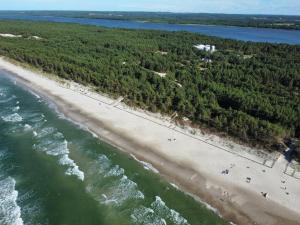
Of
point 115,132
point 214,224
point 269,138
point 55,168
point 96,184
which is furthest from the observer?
point 115,132

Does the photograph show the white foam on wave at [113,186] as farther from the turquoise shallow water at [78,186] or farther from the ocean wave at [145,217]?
the ocean wave at [145,217]

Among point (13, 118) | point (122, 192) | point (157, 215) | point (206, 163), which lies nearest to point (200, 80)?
point (206, 163)

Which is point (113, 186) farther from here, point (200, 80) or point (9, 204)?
point (200, 80)

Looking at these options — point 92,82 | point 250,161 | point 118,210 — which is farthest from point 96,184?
point 92,82

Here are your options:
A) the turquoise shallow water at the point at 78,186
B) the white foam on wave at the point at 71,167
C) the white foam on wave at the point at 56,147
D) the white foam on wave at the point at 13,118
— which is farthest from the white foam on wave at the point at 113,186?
the white foam on wave at the point at 13,118

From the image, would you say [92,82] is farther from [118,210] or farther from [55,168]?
[118,210]

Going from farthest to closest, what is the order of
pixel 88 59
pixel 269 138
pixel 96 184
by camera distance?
pixel 88 59, pixel 269 138, pixel 96 184
